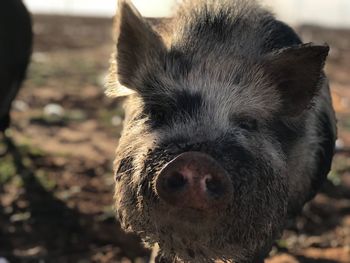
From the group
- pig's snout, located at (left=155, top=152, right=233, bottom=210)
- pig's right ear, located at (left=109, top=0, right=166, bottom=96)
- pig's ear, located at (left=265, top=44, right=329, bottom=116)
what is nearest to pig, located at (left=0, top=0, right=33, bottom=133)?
pig's right ear, located at (left=109, top=0, right=166, bottom=96)

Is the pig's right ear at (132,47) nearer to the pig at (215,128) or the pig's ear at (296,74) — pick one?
the pig at (215,128)

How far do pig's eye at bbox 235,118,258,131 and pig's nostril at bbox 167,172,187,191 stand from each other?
57 centimetres

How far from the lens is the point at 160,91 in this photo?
9.34 ft

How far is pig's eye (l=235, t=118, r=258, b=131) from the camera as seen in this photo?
2723 mm

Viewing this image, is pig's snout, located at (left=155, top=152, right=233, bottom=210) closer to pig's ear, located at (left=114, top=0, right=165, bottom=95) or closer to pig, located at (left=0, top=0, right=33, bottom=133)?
pig's ear, located at (left=114, top=0, right=165, bottom=95)

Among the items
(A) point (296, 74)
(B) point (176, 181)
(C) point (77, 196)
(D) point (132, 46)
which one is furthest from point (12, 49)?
(B) point (176, 181)

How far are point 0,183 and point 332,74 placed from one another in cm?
1058

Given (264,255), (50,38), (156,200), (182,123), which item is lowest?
(50,38)

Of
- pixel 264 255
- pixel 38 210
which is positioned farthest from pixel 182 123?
pixel 38 210

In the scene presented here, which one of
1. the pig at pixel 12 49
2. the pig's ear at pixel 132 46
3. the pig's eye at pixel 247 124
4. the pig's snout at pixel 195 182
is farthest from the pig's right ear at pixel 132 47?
the pig at pixel 12 49

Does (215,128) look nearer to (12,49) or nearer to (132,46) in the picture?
(132,46)

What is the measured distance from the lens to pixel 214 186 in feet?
7.32

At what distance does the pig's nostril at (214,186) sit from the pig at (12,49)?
3516 mm

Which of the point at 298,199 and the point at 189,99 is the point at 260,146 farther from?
the point at 298,199
